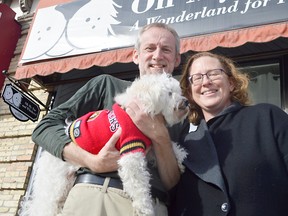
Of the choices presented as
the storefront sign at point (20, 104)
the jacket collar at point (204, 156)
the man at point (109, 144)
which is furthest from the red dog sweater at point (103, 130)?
the storefront sign at point (20, 104)

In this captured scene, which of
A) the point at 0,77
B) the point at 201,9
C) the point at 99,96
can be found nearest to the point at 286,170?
the point at 99,96

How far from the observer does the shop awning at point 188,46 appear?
3615 millimetres

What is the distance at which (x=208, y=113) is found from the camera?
2217 millimetres

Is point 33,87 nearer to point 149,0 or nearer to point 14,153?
point 14,153

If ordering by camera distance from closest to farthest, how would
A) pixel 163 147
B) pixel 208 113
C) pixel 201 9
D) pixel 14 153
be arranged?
pixel 163 147 → pixel 208 113 → pixel 201 9 → pixel 14 153

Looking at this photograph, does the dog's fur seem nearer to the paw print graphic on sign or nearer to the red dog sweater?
the red dog sweater

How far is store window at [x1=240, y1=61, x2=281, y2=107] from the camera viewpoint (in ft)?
13.9

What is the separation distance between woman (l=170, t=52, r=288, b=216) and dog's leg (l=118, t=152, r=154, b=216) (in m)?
0.23

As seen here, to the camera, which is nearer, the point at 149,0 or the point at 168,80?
the point at 168,80

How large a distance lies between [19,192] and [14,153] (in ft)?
2.24

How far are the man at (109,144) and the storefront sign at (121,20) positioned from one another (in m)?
1.99

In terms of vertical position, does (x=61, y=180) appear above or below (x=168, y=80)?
below

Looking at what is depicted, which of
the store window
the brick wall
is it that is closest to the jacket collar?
the store window

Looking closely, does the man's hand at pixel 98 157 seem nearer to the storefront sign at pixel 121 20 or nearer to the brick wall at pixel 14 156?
the storefront sign at pixel 121 20
